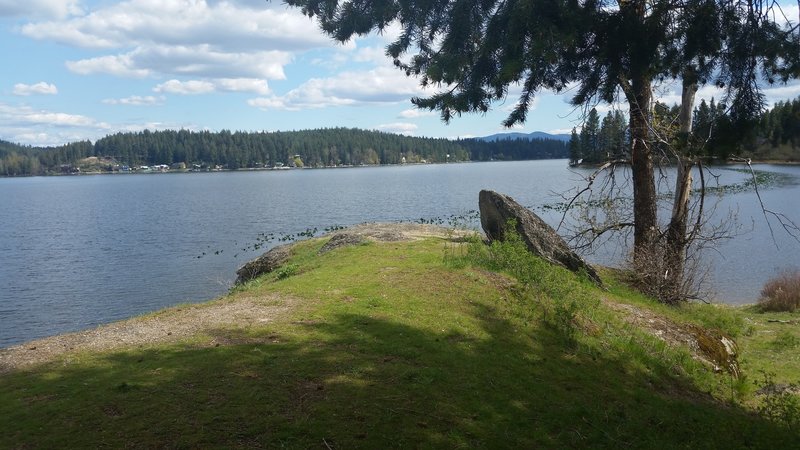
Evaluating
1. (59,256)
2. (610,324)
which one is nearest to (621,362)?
(610,324)

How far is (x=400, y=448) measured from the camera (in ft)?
17.8

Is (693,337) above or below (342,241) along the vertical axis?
below

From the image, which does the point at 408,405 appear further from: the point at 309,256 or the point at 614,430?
the point at 309,256

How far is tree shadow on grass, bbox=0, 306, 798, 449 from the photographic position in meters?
5.52

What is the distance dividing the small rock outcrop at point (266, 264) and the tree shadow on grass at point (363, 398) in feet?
31.1

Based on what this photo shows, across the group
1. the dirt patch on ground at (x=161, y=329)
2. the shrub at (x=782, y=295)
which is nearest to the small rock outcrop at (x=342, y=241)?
the dirt patch on ground at (x=161, y=329)

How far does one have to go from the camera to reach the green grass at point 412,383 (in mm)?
5621

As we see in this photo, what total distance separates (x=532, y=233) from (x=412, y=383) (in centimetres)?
775

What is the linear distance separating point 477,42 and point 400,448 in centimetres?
539

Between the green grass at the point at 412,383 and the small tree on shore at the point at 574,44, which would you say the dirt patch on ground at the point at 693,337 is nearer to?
the green grass at the point at 412,383

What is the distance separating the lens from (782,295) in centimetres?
1698

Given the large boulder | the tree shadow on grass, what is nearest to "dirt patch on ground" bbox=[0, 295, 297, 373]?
the tree shadow on grass

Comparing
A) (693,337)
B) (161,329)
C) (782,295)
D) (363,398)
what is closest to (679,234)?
(693,337)

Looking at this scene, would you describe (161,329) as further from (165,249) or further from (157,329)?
(165,249)
